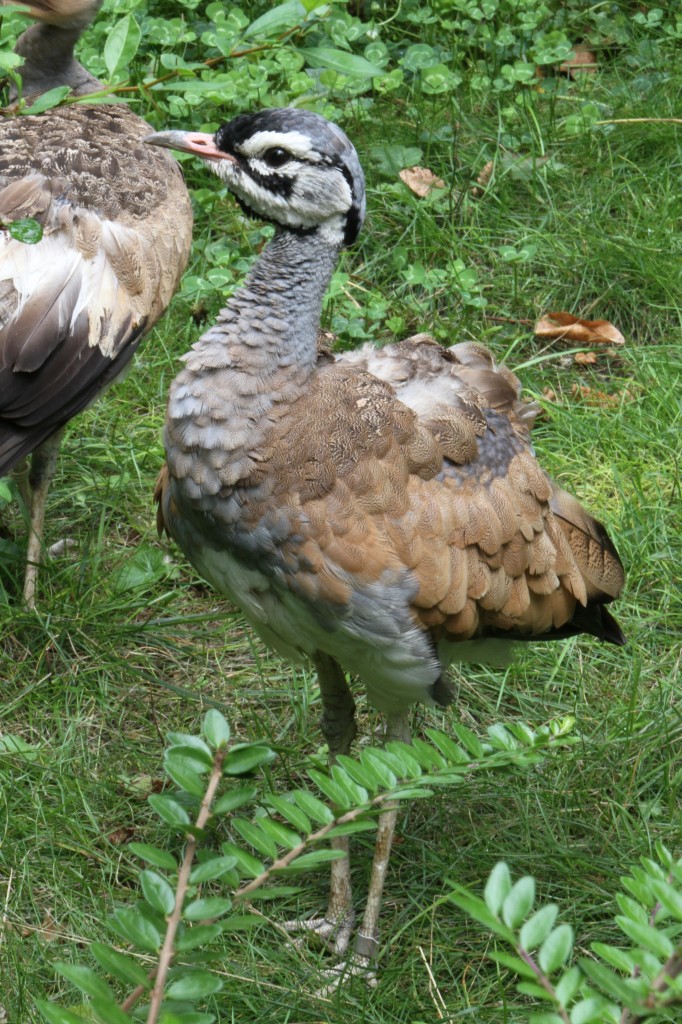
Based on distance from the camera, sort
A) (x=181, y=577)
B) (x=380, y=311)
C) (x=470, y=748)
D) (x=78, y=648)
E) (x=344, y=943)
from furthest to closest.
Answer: (x=380, y=311) → (x=181, y=577) → (x=78, y=648) → (x=344, y=943) → (x=470, y=748)

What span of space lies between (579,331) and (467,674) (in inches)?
63.8

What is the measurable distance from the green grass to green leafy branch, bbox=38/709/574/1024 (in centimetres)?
106

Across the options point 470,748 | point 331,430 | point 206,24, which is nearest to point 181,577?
point 331,430

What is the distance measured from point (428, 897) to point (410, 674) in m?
0.77

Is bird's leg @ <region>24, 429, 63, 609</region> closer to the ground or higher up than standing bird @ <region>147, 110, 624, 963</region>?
closer to the ground

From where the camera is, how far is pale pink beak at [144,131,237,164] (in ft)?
9.39

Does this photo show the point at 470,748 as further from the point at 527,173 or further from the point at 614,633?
the point at 527,173

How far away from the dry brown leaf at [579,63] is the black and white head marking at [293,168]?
3.43 meters

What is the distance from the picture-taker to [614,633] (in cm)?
346

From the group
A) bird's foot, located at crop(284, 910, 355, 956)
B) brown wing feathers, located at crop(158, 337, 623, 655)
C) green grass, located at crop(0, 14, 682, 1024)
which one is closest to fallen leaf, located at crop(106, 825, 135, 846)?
green grass, located at crop(0, 14, 682, 1024)

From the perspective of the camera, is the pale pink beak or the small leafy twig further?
the pale pink beak

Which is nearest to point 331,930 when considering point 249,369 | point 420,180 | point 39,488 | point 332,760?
point 332,760

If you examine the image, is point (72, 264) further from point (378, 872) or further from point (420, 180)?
point (420, 180)

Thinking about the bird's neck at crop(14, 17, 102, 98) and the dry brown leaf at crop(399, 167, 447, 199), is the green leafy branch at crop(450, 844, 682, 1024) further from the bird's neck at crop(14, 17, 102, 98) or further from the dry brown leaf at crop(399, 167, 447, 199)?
the dry brown leaf at crop(399, 167, 447, 199)
